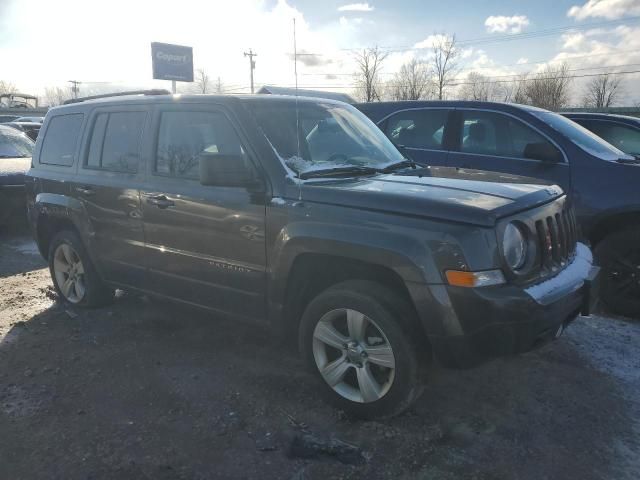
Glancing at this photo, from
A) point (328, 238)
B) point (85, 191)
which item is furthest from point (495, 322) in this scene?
point (85, 191)

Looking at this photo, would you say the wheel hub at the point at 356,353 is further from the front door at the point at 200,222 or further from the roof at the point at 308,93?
the roof at the point at 308,93

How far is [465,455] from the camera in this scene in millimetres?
2871

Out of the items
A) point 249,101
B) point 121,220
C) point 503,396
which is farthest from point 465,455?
point 121,220

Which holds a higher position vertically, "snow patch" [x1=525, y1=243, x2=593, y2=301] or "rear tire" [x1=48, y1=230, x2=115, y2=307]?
"snow patch" [x1=525, y1=243, x2=593, y2=301]

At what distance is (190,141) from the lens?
390 cm

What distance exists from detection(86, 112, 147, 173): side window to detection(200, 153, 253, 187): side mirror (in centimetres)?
120

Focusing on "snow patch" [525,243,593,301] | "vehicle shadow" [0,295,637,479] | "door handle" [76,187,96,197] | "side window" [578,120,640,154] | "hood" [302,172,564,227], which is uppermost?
"side window" [578,120,640,154]

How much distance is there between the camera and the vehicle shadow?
2793 millimetres

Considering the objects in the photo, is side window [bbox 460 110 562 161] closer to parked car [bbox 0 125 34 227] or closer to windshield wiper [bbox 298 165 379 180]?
windshield wiper [bbox 298 165 379 180]

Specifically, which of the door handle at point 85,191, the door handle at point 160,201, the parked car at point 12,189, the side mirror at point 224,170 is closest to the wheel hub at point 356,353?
the side mirror at point 224,170

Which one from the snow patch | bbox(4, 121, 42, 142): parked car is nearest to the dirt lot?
the snow patch

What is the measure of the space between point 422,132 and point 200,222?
10.8 ft

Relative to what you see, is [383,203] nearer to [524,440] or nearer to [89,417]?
[524,440]

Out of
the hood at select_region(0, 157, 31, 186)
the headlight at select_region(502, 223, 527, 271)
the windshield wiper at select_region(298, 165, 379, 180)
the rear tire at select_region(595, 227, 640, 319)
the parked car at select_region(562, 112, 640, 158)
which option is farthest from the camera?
the hood at select_region(0, 157, 31, 186)
